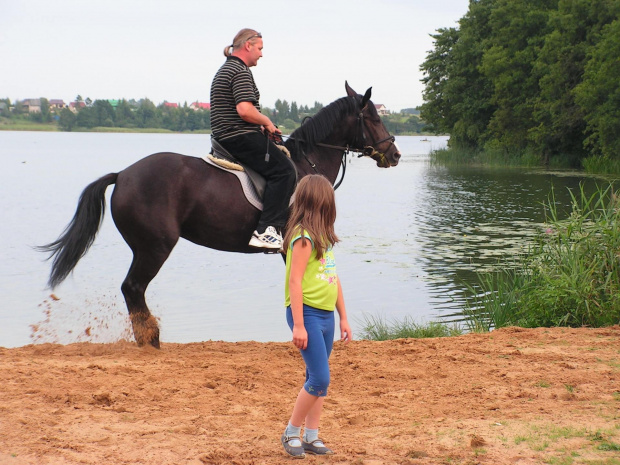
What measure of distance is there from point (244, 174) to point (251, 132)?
0.44 m

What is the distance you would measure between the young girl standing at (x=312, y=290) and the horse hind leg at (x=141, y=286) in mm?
3364

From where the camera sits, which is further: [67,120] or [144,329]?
[67,120]

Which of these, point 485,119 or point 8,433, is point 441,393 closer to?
point 8,433

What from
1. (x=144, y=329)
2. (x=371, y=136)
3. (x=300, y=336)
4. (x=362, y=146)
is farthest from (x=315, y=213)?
(x=371, y=136)

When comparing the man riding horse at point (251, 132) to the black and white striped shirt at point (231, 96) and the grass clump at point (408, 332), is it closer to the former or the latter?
the black and white striped shirt at point (231, 96)

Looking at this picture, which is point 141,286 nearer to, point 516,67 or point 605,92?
point 605,92

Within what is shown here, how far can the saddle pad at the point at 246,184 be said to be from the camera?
25.5ft

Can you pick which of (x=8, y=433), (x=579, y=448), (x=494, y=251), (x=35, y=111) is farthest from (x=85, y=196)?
(x=35, y=111)

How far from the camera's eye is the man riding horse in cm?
749

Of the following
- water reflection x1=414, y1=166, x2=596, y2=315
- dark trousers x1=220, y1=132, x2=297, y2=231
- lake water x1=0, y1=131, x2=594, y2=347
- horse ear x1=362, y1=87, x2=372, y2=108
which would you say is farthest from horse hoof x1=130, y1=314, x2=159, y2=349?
water reflection x1=414, y1=166, x2=596, y2=315

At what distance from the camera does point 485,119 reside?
61500mm

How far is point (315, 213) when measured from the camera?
175 inches

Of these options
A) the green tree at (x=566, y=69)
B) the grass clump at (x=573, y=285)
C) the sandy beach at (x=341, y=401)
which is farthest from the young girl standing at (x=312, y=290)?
the green tree at (x=566, y=69)

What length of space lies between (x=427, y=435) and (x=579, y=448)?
0.89 m
